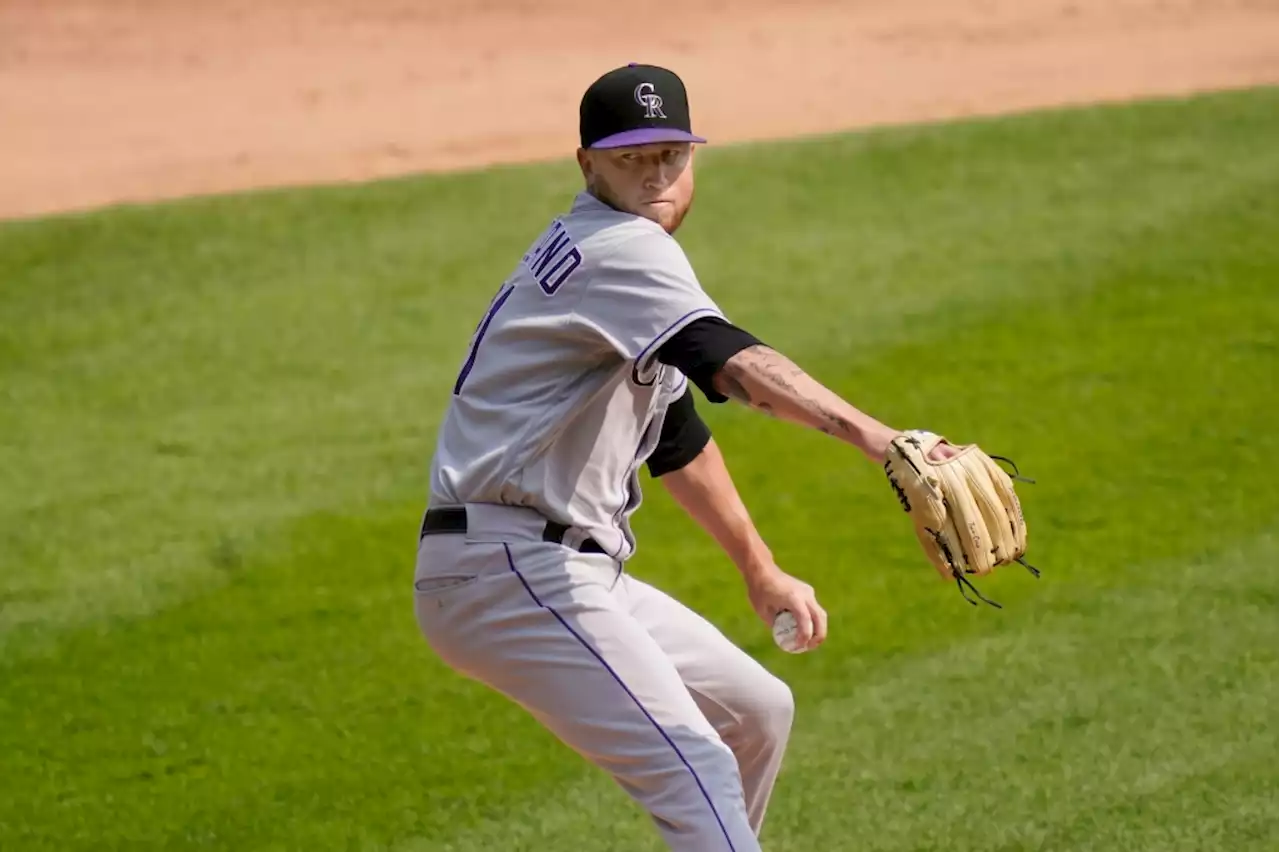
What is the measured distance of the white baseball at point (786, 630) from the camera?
3891 mm

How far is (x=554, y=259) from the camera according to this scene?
3414mm

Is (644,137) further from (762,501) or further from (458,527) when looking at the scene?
(762,501)

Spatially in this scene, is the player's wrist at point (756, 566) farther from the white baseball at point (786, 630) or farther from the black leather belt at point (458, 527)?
the black leather belt at point (458, 527)

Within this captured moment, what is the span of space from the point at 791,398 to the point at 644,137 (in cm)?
63

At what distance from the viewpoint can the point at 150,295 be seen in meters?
9.10

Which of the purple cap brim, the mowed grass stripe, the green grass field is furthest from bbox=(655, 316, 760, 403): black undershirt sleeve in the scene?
the mowed grass stripe

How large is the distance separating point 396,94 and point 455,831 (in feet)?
30.8

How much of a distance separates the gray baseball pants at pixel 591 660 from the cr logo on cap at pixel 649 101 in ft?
2.58

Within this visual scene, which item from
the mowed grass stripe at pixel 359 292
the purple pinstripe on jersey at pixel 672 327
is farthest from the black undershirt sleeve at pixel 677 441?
the mowed grass stripe at pixel 359 292

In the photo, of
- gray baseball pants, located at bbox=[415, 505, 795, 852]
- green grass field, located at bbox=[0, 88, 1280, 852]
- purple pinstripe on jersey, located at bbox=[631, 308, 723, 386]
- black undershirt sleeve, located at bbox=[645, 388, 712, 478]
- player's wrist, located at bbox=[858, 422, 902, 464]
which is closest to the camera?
player's wrist, located at bbox=[858, 422, 902, 464]

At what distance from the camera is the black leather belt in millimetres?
3475

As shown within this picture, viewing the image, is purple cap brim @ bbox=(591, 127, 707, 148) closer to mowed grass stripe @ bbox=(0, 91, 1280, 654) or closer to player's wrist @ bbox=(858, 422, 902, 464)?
player's wrist @ bbox=(858, 422, 902, 464)

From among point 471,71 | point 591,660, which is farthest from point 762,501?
point 471,71

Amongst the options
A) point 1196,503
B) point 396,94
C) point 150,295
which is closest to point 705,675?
point 1196,503
